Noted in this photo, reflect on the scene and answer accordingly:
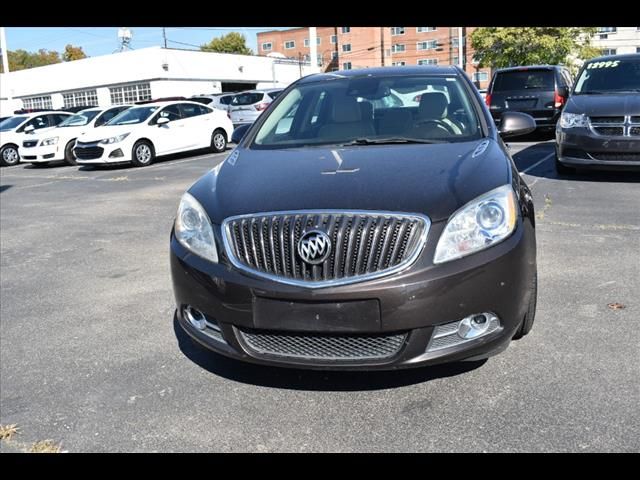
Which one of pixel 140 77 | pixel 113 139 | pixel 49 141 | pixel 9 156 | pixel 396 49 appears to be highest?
pixel 396 49

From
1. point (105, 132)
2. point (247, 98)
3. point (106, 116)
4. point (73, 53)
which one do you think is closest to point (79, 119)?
point (106, 116)

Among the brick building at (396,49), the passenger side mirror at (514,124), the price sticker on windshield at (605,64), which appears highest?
the brick building at (396,49)

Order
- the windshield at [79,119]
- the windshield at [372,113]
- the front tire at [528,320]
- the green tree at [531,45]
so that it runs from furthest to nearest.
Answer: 1. the green tree at [531,45]
2. the windshield at [79,119]
3. the windshield at [372,113]
4. the front tire at [528,320]

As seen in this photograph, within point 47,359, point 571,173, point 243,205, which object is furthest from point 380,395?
point 571,173

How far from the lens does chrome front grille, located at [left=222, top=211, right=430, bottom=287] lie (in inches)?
103

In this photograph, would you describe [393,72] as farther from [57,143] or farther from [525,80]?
[57,143]

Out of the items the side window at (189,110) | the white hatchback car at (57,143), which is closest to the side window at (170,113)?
the side window at (189,110)

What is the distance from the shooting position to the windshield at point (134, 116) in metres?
15.2

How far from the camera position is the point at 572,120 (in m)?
8.34

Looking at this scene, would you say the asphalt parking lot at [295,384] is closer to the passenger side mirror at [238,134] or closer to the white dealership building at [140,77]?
the passenger side mirror at [238,134]

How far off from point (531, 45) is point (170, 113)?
2922 cm
